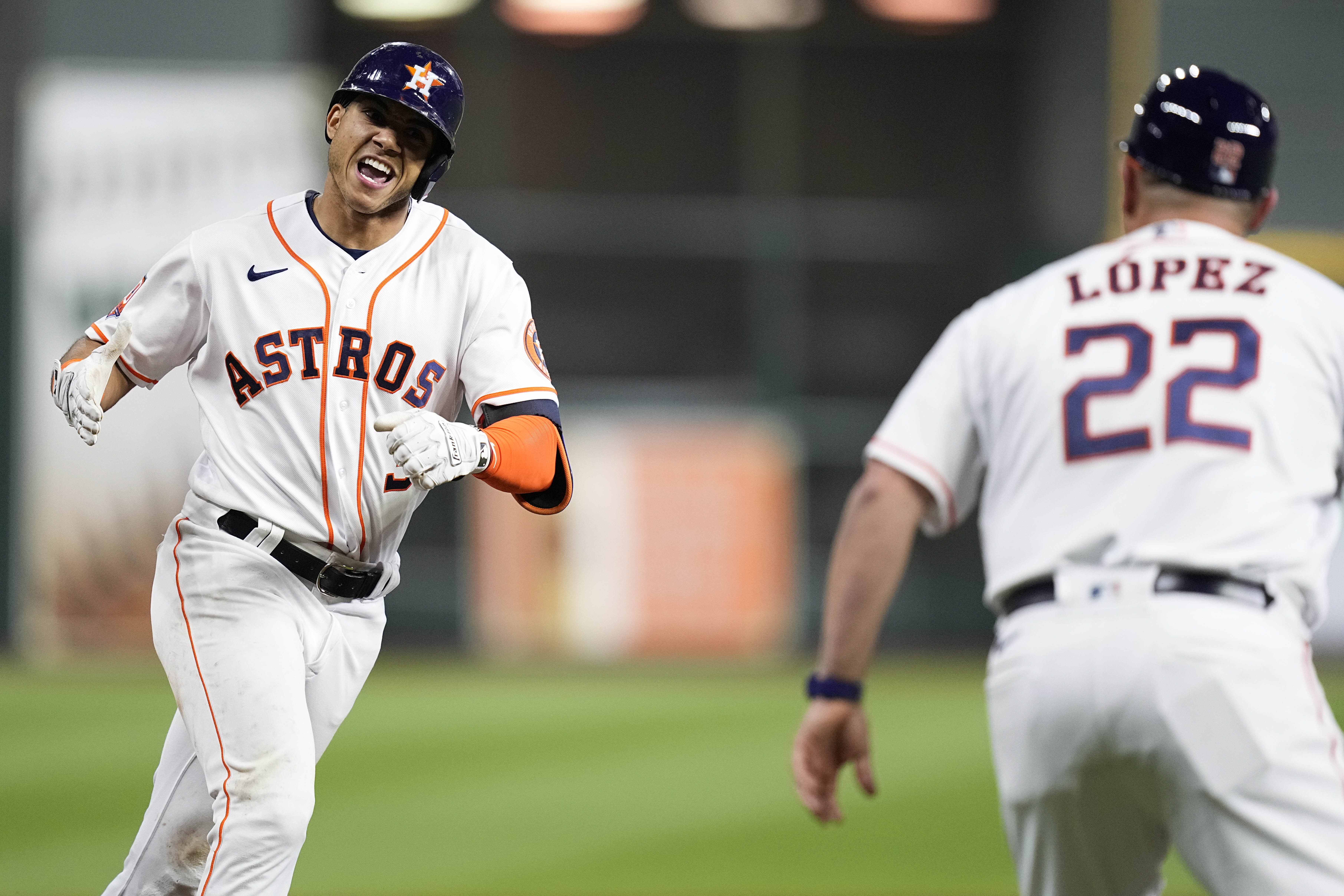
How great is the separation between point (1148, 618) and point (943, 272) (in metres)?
18.3

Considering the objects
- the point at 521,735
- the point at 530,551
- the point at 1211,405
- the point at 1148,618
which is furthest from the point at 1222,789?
the point at 530,551

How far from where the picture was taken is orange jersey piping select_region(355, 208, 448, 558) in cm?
366

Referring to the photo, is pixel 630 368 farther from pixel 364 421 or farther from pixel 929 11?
pixel 364 421

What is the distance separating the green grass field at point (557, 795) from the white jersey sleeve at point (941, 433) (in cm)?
360

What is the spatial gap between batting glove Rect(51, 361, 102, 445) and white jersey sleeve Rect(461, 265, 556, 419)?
0.76 metres

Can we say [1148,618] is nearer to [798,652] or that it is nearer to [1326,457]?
[1326,457]

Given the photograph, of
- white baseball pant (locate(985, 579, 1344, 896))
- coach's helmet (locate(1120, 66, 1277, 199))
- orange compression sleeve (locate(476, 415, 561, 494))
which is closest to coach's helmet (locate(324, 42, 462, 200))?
orange compression sleeve (locate(476, 415, 561, 494))

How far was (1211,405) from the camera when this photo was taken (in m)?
2.87

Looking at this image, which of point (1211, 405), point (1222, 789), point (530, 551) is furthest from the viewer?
point (530, 551)

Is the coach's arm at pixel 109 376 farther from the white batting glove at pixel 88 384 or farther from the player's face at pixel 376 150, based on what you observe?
the player's face at pixel 376 150

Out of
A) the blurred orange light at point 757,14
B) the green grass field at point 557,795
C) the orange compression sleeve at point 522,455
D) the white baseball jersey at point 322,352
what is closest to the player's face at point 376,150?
the white baseball jersey at point 322,352

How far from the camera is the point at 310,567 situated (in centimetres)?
369

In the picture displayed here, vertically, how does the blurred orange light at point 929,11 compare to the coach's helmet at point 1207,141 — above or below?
below

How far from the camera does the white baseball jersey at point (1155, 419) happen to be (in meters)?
2.85
